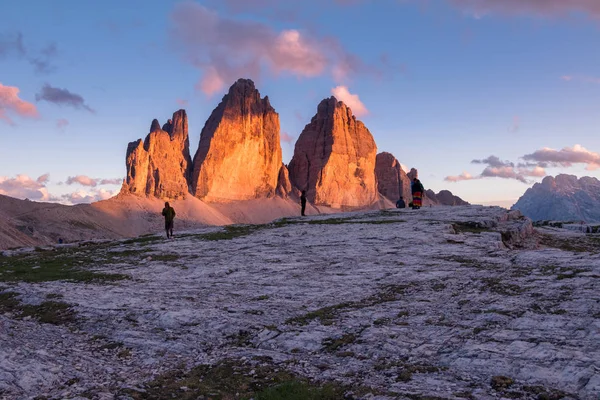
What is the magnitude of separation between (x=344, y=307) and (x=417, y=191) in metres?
33.5

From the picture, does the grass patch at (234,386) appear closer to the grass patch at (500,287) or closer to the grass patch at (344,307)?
the grass patch at (344,307)

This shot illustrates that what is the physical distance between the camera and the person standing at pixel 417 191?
1762 inches

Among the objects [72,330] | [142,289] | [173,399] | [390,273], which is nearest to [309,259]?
[390,273]

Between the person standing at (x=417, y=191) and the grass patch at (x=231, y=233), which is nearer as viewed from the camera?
the grass patch at (x=231, y=233)

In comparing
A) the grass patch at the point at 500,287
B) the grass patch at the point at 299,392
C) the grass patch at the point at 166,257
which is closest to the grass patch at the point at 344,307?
the grass patch at the point at 500,287

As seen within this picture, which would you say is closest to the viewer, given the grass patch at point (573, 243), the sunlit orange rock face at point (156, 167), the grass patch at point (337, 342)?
the grass patch at point (337, 342)

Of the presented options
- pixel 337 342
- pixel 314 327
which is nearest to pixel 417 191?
pixel 314 327

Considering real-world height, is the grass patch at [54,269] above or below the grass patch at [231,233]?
below

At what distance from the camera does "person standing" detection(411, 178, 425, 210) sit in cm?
4475

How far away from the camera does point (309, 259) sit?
24.0m


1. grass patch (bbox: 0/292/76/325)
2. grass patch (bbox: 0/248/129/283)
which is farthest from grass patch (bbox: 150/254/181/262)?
grass patch (bbox: 0/292/76/325)

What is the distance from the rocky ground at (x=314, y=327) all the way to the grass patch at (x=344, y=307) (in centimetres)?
7

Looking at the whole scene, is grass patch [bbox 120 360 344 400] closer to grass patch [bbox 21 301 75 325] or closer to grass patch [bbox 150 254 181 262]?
grass patch [bbox 21 301 75 325]

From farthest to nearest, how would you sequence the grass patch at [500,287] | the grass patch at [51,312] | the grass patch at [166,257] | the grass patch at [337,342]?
the grass patch at [166,257] < the grass patch at [500,287] < the grass patch at [51,312] < the grass patch at [337,342]
